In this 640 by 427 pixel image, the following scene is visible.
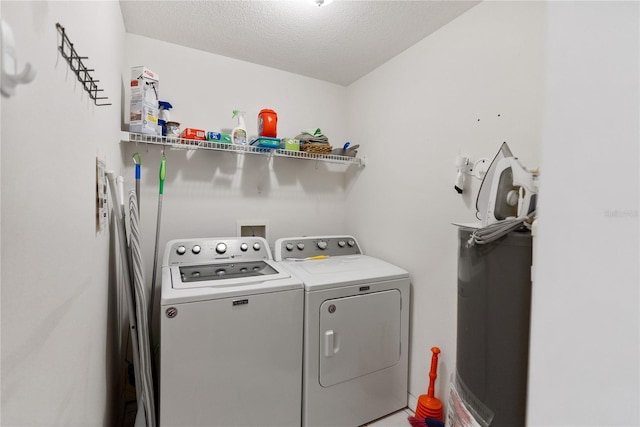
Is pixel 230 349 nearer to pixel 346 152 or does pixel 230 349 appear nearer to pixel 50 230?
pixel 50 230

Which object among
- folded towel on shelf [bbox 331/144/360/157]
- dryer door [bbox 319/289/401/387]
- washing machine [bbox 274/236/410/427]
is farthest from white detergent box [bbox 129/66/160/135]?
dryer door [bbox 319/289/401/387]

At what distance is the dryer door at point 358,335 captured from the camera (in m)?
1.61

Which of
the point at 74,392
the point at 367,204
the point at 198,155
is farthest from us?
the point at 367,204

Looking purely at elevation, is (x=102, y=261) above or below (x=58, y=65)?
below

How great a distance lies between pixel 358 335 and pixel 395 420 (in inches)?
27.7

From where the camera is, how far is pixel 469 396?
1019 millimetres

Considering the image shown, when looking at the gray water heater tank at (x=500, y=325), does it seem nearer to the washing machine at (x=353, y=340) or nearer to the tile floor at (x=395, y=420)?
the washing machine at (x=353, y=340)

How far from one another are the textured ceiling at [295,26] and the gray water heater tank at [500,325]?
149 cm

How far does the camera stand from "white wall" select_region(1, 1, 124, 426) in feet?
1.52

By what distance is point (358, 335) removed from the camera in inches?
66.7

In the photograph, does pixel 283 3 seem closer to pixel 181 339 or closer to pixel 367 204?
pixel 367 204

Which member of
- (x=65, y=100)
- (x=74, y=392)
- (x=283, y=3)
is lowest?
(x=74, y=392)

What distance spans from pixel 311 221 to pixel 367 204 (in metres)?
0.55

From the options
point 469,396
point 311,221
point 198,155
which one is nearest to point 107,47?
point 198,155
